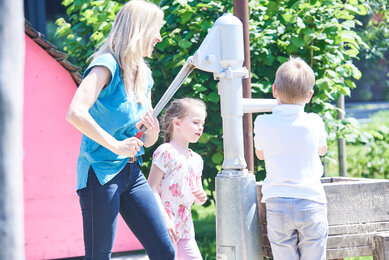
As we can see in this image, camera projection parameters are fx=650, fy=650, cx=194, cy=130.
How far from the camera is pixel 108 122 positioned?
99.9 inches

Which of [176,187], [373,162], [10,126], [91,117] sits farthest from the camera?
[373,162]

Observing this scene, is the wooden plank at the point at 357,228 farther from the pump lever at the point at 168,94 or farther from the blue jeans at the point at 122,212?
the pump lever at the point at 168,94

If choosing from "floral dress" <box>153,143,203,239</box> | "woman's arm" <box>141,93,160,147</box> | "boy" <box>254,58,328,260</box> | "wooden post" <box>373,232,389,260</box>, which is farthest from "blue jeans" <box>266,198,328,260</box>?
"floral dress" <box>153,143,203,239</box>

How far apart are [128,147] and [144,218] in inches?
14.0

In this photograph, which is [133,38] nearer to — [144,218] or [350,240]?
[144,218]

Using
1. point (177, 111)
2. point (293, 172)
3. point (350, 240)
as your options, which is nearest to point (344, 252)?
point (350, 240)

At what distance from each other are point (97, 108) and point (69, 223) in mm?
2111

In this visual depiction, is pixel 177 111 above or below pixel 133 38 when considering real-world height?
below

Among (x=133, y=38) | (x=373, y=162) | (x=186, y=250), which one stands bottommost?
(x=373, y=162)

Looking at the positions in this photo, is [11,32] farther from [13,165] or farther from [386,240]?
[386,240]

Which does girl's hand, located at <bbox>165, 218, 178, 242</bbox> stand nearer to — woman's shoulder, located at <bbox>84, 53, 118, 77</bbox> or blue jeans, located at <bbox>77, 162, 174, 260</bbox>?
blue jeans, located at <bbox>77, 162, 174, 260</bbox>

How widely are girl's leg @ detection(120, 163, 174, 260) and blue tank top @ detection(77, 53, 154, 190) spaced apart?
5.0 inches

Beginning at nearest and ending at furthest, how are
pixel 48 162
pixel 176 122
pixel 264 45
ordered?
pixel 176 122
pixel 264 45
pixel 48 162

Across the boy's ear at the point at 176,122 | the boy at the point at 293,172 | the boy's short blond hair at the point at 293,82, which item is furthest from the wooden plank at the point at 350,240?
the boy's ear at the point at 176,122
